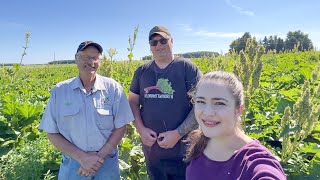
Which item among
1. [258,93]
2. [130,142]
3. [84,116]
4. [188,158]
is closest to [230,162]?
[188,158]

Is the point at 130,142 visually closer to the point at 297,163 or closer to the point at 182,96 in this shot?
the point at 182,96

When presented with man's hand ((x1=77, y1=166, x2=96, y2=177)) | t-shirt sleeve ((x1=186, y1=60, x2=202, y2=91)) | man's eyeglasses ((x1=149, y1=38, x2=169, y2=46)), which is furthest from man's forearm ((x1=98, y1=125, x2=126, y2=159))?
man's eyeglasses ((x1=149, y1=38, x2=169, y2=46))

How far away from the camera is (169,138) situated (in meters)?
3.53

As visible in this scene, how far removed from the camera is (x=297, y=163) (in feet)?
11.5

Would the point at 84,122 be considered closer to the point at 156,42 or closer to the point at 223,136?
the point at 156,42

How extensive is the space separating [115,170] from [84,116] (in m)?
0.69

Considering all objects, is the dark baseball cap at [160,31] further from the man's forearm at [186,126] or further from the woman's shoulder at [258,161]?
the woman's shoulder at [258,161]

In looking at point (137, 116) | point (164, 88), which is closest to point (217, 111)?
point (164, 88)

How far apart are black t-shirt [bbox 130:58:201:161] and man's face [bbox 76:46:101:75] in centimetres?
68

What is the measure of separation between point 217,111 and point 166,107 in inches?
64.3

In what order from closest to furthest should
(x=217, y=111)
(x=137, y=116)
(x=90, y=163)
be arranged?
(x=217, y=111)
(x=90, y=163)
(x=137, y=116)

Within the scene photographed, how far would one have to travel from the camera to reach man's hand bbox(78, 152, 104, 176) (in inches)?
128

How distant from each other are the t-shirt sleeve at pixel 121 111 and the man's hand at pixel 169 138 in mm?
389

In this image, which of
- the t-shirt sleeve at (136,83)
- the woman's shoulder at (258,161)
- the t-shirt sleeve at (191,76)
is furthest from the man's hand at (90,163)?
the woman's shoulder at (258,161)
